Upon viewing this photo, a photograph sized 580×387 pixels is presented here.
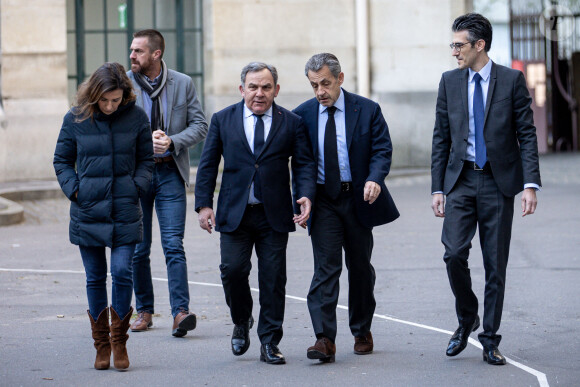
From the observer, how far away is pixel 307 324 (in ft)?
27.0

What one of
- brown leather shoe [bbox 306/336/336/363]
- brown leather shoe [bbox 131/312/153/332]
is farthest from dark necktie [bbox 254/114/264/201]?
brown leather shoe [bbox 131/312/153/332]

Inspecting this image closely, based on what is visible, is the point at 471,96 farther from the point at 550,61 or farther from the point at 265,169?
the point at 550,61

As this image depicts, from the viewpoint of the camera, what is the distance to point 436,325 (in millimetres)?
8141

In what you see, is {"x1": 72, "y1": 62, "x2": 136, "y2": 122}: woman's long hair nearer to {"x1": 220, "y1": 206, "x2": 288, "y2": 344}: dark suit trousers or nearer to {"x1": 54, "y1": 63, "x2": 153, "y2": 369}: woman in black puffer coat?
{"x1": 54, "y1": 63, "x2": 153, "y2": 369}: woman in black puffer coat

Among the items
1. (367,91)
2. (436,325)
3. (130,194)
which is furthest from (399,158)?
(130,194)

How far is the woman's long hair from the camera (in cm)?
670

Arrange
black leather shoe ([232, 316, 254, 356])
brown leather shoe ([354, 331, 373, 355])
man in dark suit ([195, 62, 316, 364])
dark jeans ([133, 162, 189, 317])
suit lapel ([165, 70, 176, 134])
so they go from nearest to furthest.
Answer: man in dark suit ([195, 62, 316, 364]), black leather shoe ([232, 316, 254, 356]), brown leather shoe ([354, 331, 373, 355]), dark jeans ([133, 162, 189, 317]), suit lapel ([165, 70, 176, 134])

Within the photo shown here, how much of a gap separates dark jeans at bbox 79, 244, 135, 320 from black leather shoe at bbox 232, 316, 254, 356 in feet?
2.20

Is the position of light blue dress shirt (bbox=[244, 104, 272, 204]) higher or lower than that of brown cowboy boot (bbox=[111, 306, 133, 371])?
higher

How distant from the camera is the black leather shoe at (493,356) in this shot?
6.72m

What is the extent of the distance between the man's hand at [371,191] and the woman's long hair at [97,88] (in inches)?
57.4

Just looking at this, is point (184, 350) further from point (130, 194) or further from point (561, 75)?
point (561, 75)

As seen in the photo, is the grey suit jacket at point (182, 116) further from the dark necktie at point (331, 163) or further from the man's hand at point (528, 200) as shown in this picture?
the man's hand at point (528, 200)

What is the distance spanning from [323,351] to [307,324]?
57.1 inches
